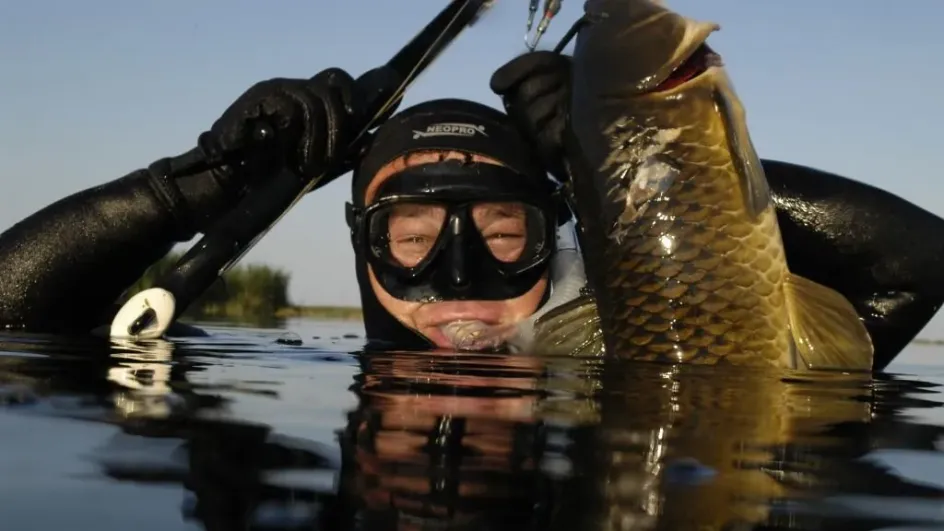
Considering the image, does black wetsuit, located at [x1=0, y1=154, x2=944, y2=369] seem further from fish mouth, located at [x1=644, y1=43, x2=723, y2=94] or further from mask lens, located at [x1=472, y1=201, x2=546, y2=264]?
fish mouth, located at [x1=644, y1=43, x2=723, y2=94]

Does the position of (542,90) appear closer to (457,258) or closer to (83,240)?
(457,258)

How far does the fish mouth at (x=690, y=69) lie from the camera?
3309 millimetres

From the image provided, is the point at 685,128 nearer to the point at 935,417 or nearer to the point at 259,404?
the point at 935,417

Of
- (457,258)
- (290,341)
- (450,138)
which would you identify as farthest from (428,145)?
(290,341)

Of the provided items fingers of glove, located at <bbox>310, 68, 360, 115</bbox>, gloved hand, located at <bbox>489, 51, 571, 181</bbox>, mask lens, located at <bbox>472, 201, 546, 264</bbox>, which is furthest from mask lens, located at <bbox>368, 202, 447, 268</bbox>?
gloved hand, located at <bbox>489, 51, 571, 181</bbox>

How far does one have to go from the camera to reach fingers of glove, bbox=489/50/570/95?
398 cm

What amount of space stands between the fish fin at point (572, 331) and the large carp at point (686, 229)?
0.24ft

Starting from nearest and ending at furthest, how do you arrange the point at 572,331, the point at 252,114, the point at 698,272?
the point at 698,272 → the point at 572,331 → the point at 252,114

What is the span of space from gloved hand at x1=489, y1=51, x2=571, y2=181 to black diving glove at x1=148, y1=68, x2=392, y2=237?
0.94m

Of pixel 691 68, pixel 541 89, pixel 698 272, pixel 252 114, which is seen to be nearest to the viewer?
pixel 698 272

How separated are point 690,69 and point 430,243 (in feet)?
6.10

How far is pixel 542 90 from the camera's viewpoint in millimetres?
4012

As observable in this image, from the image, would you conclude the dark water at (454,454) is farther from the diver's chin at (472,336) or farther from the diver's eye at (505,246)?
the diver's eye at (505,246)

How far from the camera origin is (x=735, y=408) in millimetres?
2008
